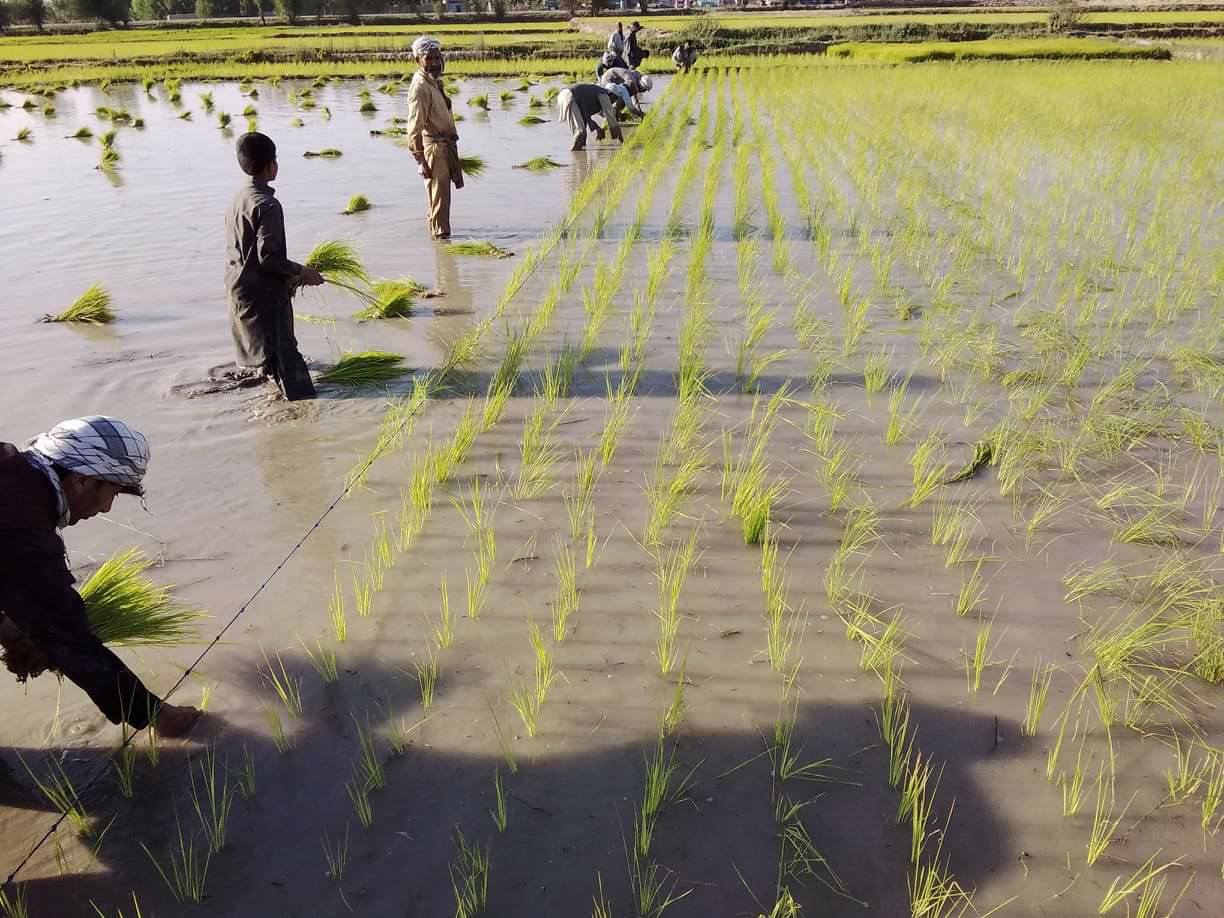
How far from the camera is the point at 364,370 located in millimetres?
3672

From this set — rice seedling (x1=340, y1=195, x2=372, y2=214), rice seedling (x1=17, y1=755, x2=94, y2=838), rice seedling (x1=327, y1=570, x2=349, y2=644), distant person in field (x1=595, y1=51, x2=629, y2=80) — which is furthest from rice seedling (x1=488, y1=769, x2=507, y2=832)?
distant person in field (x1=595, y1=51, x2=629, y2=80)

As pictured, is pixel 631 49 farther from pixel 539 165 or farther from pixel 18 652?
pixel 18 652

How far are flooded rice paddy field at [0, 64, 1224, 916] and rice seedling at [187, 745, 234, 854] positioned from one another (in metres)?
0.01

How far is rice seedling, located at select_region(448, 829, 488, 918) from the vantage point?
4.67ft

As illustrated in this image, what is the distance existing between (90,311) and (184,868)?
12.9 feet

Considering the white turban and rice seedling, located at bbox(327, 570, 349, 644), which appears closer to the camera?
rice seedling, located at bbox(327, 570, 349, 644)

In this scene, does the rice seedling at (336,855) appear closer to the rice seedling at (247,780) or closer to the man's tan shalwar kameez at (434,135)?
the rice seedling at (247,780)

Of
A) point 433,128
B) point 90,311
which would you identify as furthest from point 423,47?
point 90,311

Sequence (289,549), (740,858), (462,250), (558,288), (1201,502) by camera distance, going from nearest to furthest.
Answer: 1. (740,858)
2. (289,549)
3. (1201,502)
4. (558,288)
5. (462,250)

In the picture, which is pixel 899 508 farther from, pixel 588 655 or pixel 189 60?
pixel 189 60

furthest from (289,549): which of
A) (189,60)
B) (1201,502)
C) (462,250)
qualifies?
(189,60)

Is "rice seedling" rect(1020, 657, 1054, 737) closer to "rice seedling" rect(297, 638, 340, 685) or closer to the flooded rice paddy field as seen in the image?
the flooded rice paddy field

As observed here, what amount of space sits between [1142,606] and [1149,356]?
2.14m

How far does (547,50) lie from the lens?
22516 mm
